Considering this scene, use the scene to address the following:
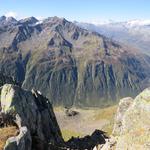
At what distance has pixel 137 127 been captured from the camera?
1128 inches

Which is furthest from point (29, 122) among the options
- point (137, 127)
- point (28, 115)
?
point (137, 127)

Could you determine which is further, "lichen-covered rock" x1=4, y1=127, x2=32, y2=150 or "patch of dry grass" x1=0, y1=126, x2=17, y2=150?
"patch of dry grass" x1=0, y1=126, x2=17, y2=150

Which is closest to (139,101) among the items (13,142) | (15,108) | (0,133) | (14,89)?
(13,142)

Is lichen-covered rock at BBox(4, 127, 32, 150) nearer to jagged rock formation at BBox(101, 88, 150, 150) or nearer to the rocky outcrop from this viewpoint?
the rocky outcrop

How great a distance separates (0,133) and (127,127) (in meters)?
24.4

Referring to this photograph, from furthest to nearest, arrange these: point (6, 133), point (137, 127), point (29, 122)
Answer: point (29, 122), point (6, 133), point (137, 127)

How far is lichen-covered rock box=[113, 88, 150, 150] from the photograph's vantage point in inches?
1080

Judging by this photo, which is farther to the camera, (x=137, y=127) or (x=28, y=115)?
(x=28, y=115)

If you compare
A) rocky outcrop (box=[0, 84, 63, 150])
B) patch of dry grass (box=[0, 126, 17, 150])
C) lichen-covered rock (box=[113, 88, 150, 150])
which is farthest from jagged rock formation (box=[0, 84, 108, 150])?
lichen-covered rock (box=[113, 88, 150, 150])

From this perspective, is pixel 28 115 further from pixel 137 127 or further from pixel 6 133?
pixel 137 127

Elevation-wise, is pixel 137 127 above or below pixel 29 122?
above

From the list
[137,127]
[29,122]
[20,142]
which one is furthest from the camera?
[29,122]

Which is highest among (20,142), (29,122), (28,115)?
(20,142)

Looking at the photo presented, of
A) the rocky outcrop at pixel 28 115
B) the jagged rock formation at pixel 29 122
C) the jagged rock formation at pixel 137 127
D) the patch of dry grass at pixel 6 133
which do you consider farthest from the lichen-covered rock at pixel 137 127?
the rocky outcrop at pixel 28 115
